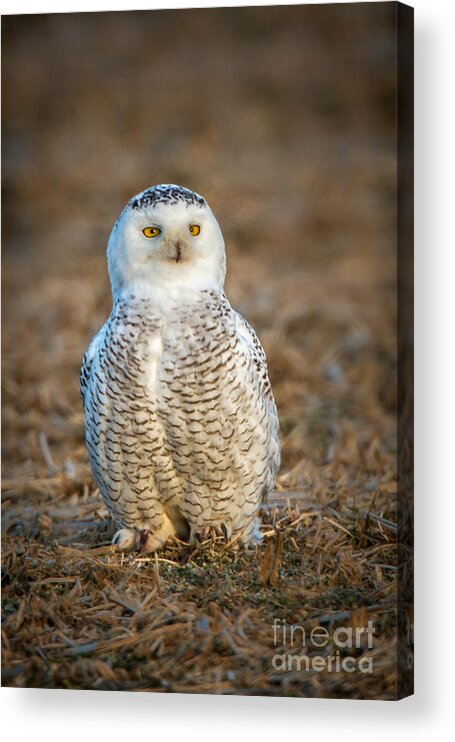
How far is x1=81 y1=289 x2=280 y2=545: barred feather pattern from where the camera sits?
4.07 m

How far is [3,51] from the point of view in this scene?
14.4 ft

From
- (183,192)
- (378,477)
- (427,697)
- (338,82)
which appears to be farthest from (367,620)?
(338,82)

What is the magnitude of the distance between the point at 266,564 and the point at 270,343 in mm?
1720

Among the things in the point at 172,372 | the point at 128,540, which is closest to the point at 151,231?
the point at 172,372

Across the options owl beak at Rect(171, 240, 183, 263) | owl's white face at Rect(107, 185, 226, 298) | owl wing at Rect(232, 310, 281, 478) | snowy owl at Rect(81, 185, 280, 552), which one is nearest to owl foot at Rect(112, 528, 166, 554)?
snowy owl at Rect(81, 185, 280, 552)

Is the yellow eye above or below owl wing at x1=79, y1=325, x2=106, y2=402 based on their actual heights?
above

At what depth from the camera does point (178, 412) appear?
13.3 ft

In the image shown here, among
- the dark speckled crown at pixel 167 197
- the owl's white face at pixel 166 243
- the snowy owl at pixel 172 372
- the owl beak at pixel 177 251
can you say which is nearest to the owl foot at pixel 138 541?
the snowy owl at pixel 172 372

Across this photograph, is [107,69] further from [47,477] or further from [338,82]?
[47,477]

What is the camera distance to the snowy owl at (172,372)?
4059mm

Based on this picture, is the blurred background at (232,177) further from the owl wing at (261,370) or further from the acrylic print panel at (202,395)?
the owl wing at (261,370)

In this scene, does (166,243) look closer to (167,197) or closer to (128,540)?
(167,197)

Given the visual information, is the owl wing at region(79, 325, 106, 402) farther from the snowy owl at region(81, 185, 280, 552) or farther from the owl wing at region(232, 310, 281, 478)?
the owl wing at region(232, 310, 281, 478)

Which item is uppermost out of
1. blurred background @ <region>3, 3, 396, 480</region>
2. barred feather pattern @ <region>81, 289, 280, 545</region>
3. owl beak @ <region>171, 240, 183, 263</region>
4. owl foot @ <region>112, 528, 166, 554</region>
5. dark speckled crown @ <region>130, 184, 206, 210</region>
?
blurred background @ <region>3, 3, 396, 480</region>
